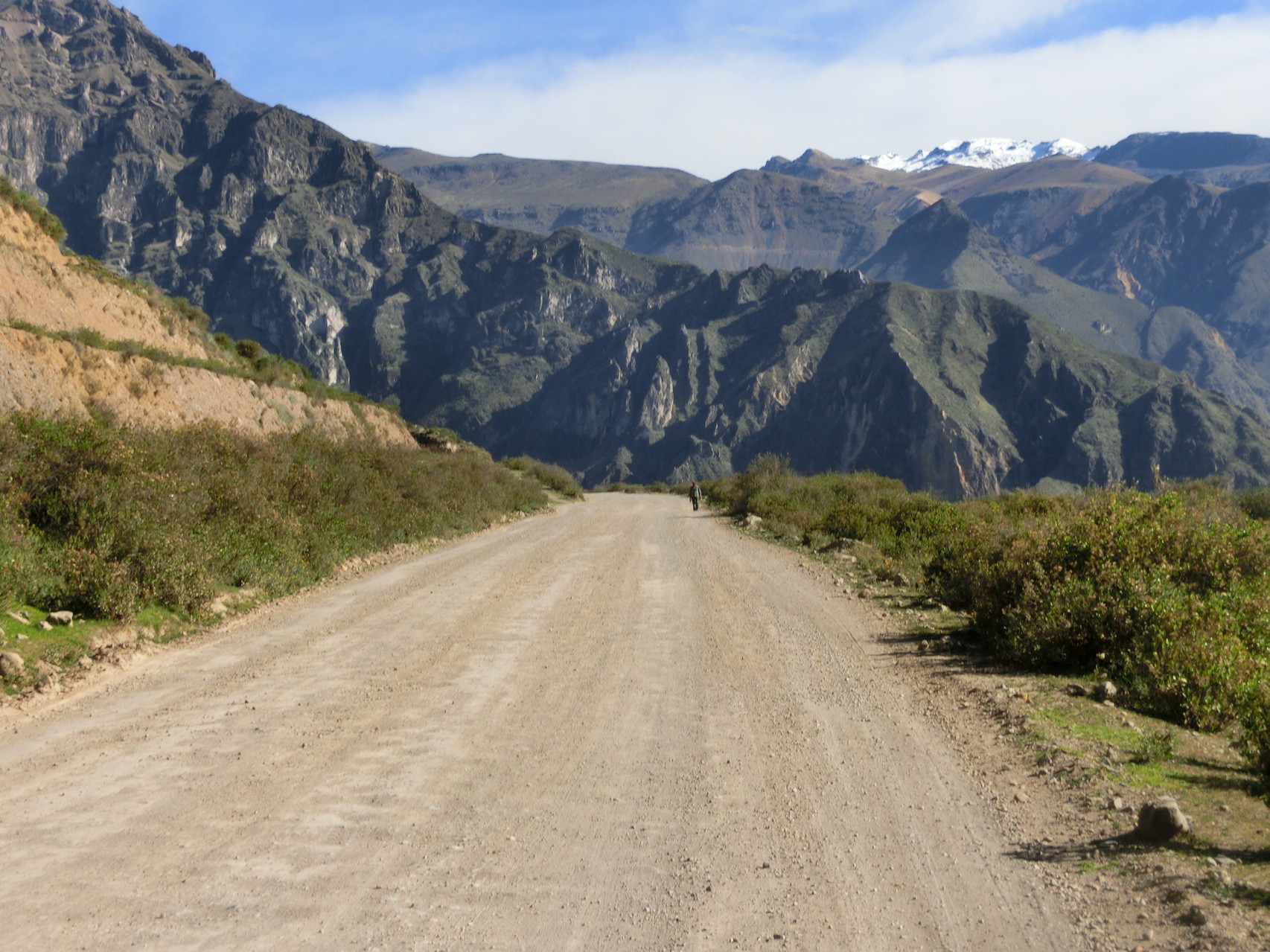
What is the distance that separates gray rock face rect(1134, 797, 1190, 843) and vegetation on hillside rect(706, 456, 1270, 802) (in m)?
0.96

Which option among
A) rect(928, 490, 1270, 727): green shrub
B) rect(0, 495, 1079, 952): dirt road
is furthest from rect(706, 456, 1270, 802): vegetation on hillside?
rect(0, 495, 1079, 952): dirt road

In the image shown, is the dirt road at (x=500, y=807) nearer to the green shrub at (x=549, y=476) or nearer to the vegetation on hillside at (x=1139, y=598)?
the vegetation on hillside at (x=1139, y=598)

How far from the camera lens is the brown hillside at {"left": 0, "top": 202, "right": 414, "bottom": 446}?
1759 cm

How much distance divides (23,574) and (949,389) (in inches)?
7293

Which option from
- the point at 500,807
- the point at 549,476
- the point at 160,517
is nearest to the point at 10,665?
the point at 160,517

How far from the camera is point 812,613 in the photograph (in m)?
12.1

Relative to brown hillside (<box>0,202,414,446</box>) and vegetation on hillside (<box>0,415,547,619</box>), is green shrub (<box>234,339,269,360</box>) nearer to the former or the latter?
brown hillside (<box>0,202,414,446</box>)

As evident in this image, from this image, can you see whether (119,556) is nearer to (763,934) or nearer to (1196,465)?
(763,934)

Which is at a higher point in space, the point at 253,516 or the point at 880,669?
the point at 253,516

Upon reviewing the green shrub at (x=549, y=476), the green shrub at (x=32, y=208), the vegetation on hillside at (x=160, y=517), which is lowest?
the green shrub at (x=549, y=476)

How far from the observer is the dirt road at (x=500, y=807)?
4129 mm

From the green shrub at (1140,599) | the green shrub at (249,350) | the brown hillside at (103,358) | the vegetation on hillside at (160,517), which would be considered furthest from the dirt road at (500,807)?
the green shrub at (249,350)

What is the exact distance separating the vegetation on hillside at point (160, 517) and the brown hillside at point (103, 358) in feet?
9.16

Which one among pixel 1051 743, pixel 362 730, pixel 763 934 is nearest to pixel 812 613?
Answer: pixel 1051 743
